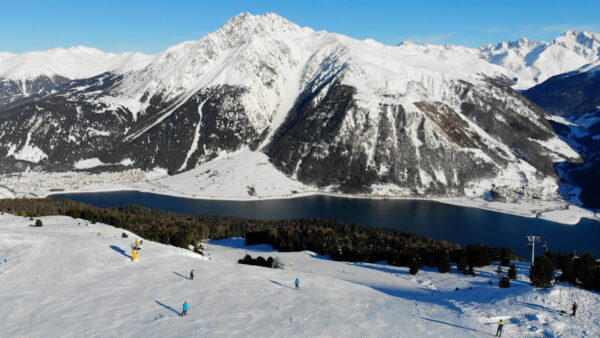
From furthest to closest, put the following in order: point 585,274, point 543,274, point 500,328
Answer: point 585,274
point 543,274
point 500,328

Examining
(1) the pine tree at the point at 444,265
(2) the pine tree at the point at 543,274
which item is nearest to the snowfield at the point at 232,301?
(2) the pine tree at the point at 543,274

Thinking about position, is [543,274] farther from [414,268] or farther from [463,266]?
[414,268]

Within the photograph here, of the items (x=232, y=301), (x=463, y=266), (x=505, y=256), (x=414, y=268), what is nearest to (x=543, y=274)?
(x=463, y=266)

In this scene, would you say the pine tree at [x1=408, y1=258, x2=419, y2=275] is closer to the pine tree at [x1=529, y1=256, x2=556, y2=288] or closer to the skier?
the pine tree at [x1=529, y1=256, x2=556, y2=288]

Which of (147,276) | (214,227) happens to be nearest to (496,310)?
(147,276)

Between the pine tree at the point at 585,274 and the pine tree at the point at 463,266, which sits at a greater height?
the pine tree at the point at 585,274

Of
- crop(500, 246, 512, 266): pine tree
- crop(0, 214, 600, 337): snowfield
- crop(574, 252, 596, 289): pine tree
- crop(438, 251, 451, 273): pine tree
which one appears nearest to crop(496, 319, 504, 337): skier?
crop(0, 214, 600, 337): snowfield

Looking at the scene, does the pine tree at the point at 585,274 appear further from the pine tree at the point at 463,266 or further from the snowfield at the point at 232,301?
the pine tree at the point at 463,266

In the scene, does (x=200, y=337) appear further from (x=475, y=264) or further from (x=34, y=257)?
(x=475, y=264)
